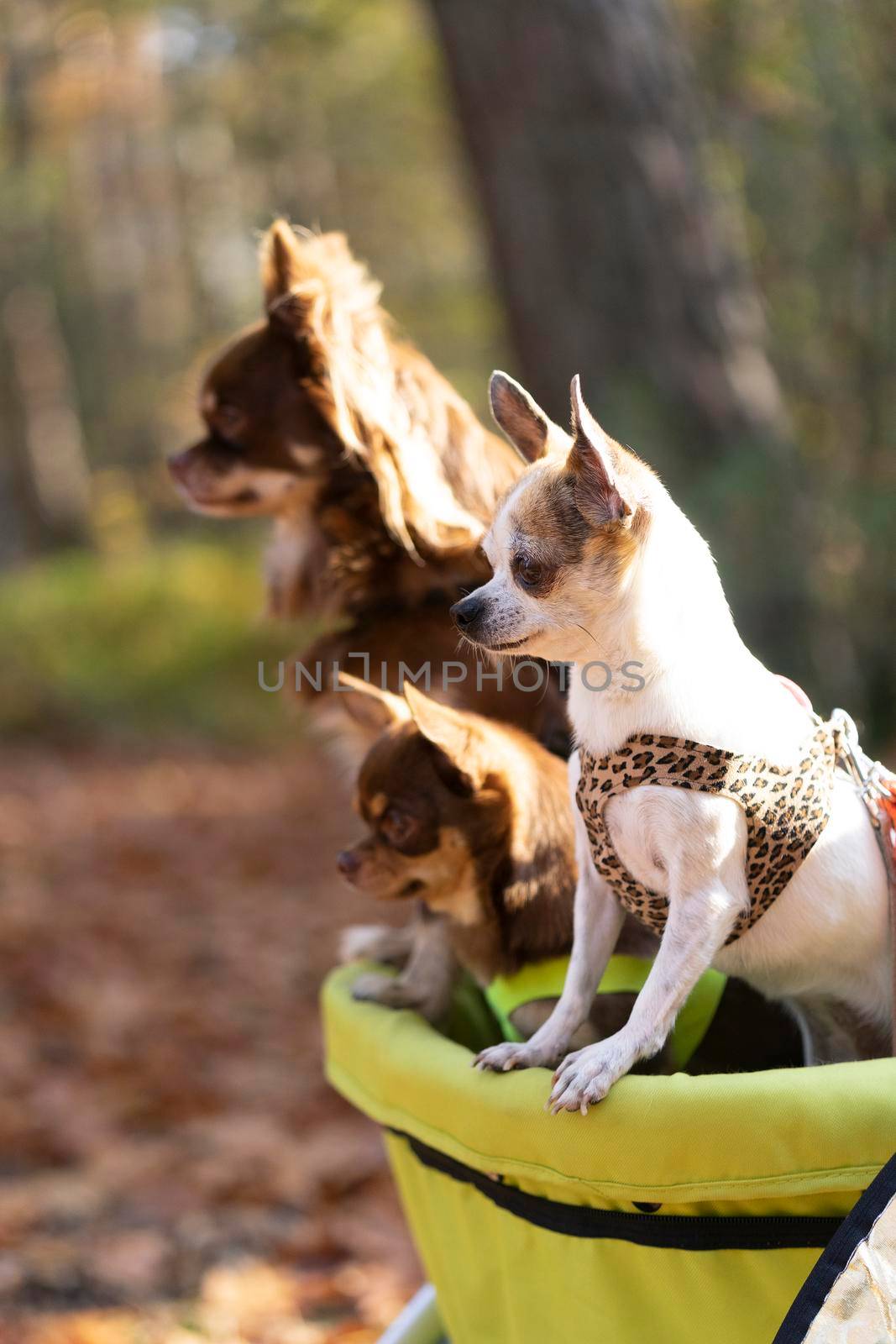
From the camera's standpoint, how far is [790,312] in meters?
6.36

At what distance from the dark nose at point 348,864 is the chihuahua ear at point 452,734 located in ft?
0.86

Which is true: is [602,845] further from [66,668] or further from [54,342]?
[54,342]

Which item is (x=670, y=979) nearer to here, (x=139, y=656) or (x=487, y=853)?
A: (x=487, y=853)

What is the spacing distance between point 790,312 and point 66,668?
640cm

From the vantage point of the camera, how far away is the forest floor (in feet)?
10.3

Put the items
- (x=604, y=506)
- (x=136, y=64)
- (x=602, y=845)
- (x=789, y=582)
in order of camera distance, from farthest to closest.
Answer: (x=136, y=64) < (x=789, y=582) < (x=602, y=845) < (x=604, y=506)

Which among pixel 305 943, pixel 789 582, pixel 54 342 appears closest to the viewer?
pixel 789 582

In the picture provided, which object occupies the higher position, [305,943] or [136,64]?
[136,64]

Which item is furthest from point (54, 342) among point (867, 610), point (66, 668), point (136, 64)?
point (867, 610)

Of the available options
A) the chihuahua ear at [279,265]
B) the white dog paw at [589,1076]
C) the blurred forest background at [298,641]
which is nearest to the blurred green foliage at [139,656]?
the blurred forest background at [298,641]

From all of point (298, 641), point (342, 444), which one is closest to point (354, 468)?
point (342, 444)

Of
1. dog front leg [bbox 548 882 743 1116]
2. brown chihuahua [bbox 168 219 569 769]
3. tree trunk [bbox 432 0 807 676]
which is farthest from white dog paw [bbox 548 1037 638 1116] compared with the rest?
tree trunk [bbox 432 0 807 676]

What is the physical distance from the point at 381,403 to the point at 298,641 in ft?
25.5

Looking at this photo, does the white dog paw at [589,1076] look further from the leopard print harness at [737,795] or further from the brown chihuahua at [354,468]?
the brown chihuahua at [354,468]
